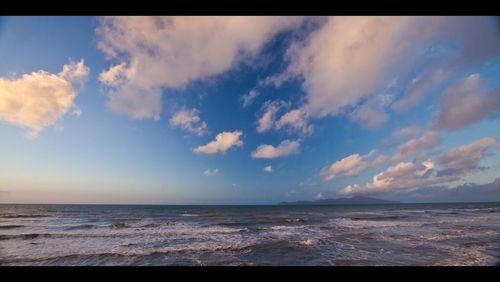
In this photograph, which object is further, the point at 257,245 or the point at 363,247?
the point at 257,245

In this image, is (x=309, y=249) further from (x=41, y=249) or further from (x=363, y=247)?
(x=41, y=249)

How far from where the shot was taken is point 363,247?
7820 mm
